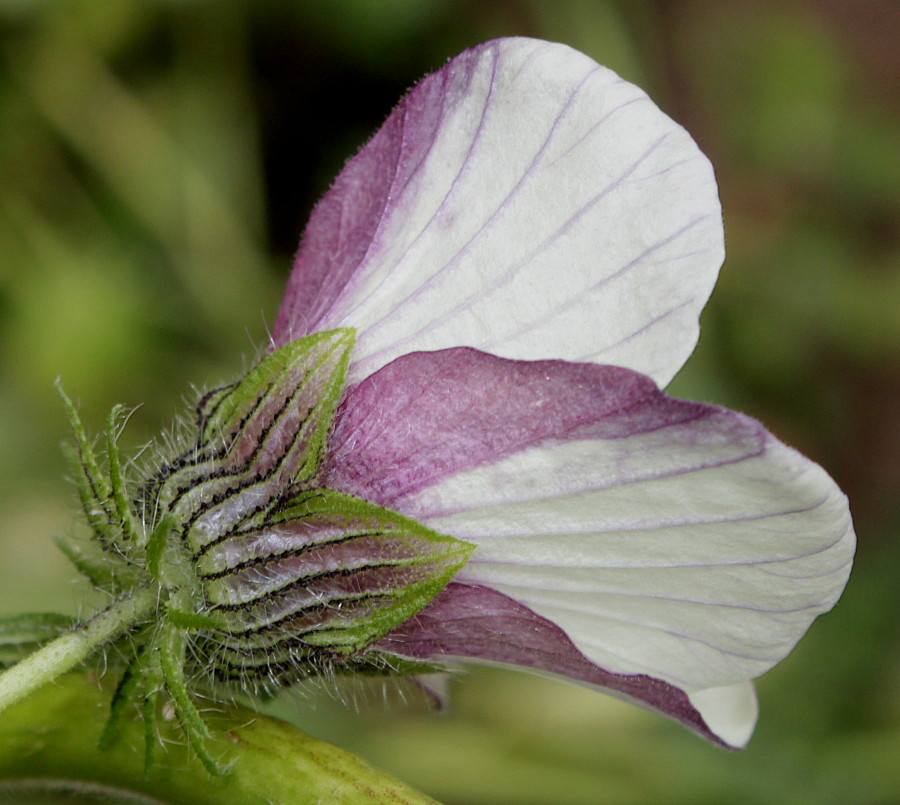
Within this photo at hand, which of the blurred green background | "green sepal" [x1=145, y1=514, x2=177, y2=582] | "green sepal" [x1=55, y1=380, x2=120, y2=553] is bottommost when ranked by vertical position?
"green sepal" [x1=145, y1=514, x2=177, y2=582]

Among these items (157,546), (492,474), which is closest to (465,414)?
(492,474)

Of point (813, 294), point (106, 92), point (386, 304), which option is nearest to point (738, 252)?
point (813, 294)

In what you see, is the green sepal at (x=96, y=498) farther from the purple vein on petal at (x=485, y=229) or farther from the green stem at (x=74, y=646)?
the purple vein on petal at (x=485, y=229)

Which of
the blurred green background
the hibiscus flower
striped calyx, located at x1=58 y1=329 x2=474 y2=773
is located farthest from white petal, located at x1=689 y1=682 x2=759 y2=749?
the blurred green background

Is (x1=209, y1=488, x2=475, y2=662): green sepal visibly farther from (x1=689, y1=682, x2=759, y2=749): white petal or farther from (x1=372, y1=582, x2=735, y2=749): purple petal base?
(x1=689, y1=682, x2=759, y2=749): white petal

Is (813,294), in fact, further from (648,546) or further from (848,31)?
(648,546)

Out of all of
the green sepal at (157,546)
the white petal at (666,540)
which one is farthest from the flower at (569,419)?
the green sepal at (157,546)
